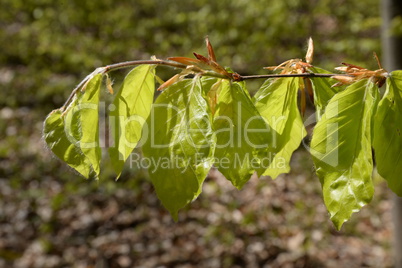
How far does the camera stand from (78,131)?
70 centimetres

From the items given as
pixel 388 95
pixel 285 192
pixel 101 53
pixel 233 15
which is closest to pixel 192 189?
pixel 388 95

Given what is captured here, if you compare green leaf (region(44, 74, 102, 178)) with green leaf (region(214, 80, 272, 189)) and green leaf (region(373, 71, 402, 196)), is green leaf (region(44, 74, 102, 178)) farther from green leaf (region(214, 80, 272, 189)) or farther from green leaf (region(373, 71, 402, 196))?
green leaf (region(373, 71, 402, 196))

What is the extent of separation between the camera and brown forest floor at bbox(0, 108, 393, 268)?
3.79 metres

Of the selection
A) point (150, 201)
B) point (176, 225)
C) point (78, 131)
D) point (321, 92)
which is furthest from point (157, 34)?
point (78, 131)

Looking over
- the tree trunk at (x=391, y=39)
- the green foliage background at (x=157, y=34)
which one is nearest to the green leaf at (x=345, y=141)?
the tree trunk at (x=391, y=39)

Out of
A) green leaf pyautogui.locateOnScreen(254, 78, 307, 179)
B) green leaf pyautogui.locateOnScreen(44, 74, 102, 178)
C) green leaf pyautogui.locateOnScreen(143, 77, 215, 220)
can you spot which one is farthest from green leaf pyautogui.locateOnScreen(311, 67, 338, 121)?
green leaf pyautogui.locateOnScreen(44, 74, 102, 178)

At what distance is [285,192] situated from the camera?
4.53m

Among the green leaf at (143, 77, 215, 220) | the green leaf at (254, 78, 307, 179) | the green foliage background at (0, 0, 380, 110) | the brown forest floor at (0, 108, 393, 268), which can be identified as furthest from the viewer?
the green foliage background at (0, 0, 380, 110)

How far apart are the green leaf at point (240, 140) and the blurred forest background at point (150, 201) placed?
2.82m

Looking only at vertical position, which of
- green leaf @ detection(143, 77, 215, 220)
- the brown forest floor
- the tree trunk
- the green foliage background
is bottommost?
the brown forest floor

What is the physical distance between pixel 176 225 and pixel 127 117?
356cm

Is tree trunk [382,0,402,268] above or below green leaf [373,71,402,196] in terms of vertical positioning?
above

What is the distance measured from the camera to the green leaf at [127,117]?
0.73m

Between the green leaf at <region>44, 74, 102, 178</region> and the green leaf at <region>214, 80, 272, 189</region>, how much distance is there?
7.9 inches
